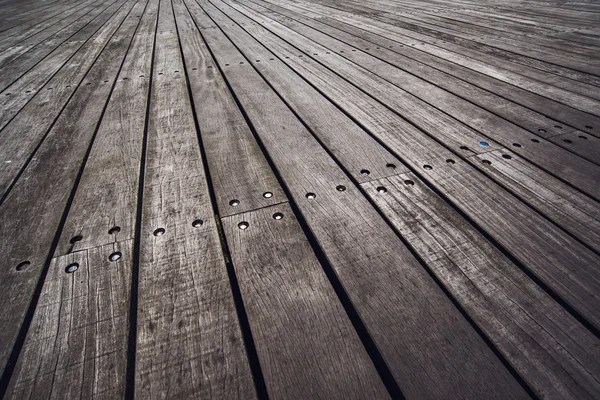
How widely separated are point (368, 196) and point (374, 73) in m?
1.29

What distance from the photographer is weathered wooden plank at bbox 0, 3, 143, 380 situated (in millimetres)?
791

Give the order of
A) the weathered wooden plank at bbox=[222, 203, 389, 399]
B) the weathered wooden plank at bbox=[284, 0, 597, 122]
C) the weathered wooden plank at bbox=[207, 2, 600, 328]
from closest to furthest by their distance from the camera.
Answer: the weathered wooden plank at bbox=[222, 203, 389, 399]
the weathered wooden plank at bbox=[207, 2, 600, 328]
the weathered wooden plank at bbox=[284, 0, 597, 122]

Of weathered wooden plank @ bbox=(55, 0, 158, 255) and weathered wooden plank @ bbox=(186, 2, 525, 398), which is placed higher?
weathered wooden plank @ bbox=(55, 0, 158, 255)

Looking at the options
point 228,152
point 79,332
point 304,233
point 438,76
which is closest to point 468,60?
point 438,76

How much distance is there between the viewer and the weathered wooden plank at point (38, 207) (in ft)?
2.59

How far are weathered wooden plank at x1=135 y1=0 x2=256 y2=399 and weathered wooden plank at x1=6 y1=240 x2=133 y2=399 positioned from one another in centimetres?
5

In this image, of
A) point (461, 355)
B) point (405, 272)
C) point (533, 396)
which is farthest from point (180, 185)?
point (533, 396)

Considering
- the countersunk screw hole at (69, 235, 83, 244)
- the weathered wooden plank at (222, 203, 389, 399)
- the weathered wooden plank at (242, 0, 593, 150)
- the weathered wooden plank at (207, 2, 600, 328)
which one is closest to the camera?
the weathered wooden plank at (222, 203, 389, 399)

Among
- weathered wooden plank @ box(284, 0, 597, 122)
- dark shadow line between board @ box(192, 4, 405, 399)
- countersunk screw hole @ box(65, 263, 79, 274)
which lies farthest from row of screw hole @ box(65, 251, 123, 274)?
weathered wooden plank @ box(284, 0, 597, 122)

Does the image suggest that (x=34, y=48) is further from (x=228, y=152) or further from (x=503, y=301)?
(x=503, y=301)

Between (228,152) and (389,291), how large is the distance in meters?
0.84

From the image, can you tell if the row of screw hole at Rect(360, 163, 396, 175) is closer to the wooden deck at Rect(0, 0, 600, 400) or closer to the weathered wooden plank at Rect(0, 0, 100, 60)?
the wooden deck at Rect(0, 0, 600, 400)

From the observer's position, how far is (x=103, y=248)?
914 mm

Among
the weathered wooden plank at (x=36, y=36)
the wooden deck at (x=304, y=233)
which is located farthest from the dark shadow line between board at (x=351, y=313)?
the weathered wooden plank at (x=36, y=36)
